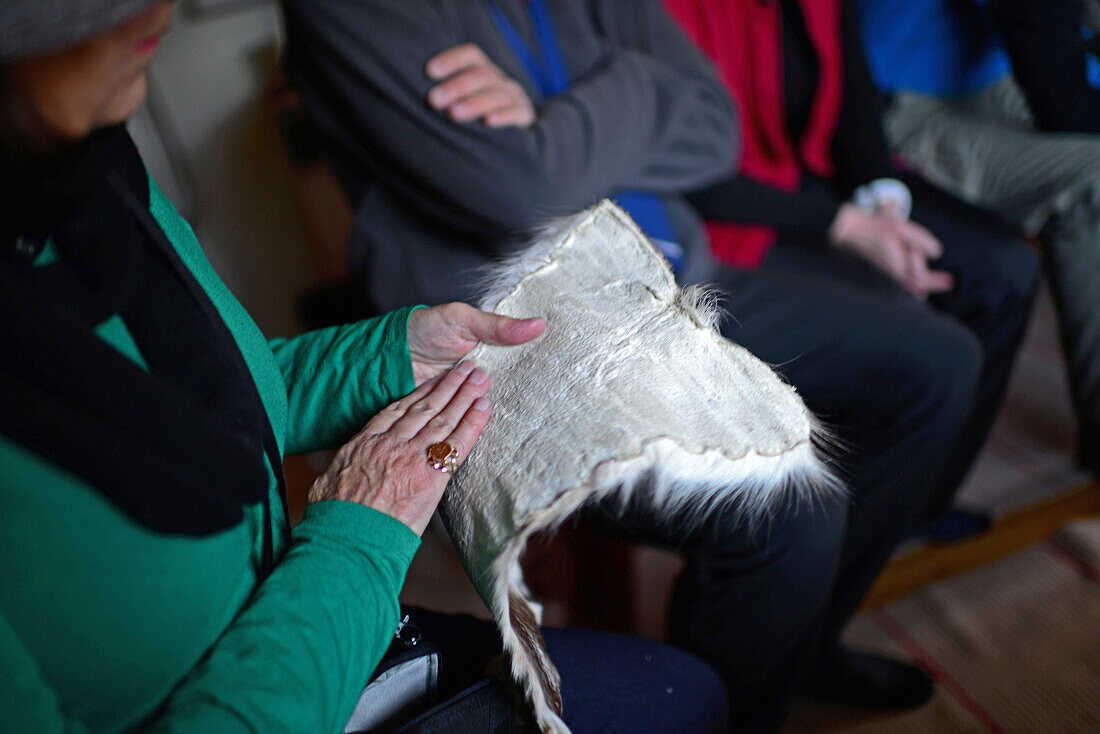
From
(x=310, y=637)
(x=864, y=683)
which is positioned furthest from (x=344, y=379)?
(x=864, y=683)

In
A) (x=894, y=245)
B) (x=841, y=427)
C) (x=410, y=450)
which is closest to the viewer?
(x=410, y=450)

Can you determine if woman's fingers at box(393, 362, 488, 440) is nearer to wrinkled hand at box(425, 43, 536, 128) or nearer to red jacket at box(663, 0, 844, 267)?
wrinkled hand at box(425, 43, 536, 128)

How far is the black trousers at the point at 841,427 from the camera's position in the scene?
2.66 feet

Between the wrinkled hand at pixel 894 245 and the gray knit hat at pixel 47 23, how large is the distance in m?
1.22

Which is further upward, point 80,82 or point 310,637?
point 80,82

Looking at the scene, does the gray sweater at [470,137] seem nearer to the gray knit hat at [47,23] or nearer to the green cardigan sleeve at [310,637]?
the green cardigan sleeve at [310,637]

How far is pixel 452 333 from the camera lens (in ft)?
2.20

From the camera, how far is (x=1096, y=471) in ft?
4.73

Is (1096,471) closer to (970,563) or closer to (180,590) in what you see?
(970,563)

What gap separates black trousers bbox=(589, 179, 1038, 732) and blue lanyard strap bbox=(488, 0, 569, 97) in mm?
412

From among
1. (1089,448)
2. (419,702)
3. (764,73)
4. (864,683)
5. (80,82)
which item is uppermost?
(80,82)

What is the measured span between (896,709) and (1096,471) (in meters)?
0.76

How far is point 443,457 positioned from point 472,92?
0.55 meters

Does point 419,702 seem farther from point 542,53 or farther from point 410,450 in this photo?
point 542,53
